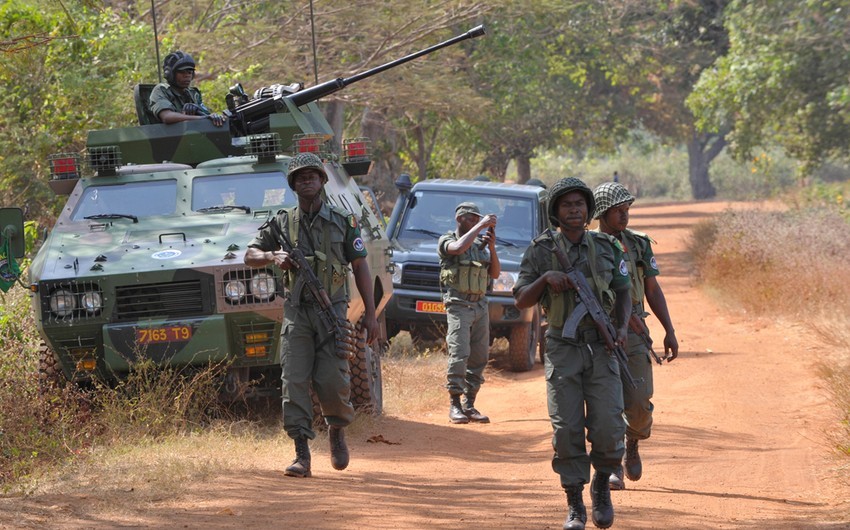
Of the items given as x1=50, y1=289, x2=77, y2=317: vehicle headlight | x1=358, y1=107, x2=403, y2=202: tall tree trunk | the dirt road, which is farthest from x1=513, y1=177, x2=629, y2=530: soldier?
x1=358, y1=107, x2=403, y2=202: tall tree trunk

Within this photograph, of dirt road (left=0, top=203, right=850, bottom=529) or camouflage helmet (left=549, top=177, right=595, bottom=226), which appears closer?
camouflage helmet (left=549, top=177, right=595, bottom=226)

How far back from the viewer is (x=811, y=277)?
16328mm

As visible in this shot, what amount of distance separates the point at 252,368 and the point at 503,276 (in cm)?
421

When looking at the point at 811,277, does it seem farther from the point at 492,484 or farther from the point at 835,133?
the point at 835,133

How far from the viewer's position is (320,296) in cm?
716

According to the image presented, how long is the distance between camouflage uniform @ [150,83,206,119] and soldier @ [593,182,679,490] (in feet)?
14.2

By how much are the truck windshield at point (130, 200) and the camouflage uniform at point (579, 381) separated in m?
4.04

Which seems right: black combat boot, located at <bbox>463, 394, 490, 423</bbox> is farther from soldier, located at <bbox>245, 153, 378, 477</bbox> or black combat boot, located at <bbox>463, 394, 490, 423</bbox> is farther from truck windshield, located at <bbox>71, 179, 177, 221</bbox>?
soldier, located at <bbox>245, 153, 378, 477</bbox>

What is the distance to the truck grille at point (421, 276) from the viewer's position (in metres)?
13.1

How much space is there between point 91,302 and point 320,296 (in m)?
2.03

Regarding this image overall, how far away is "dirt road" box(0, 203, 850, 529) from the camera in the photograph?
6488 mm

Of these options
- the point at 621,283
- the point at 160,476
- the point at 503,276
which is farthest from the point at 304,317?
the point at 503,276

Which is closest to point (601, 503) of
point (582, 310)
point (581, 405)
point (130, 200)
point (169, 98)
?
point (581, 405)

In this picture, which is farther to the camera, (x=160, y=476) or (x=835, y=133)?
(x=835, y=133)
